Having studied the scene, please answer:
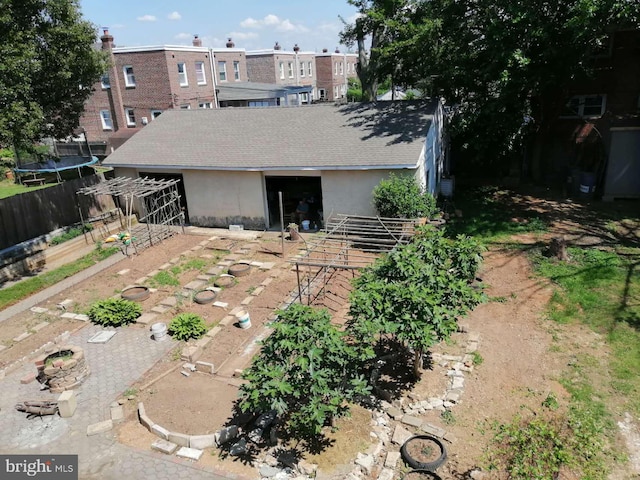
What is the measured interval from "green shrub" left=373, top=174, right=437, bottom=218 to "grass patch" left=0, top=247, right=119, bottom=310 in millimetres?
10699

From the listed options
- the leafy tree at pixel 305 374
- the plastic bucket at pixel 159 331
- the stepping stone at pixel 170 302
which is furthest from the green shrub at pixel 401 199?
the leafy tree at pixel 305 374

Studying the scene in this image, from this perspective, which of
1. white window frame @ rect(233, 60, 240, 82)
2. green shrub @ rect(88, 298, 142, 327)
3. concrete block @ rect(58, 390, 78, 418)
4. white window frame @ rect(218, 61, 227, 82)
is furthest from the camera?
white window frame @ rect(233, 60, 240, 82)

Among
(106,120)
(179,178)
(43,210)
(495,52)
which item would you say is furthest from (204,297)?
(106,120)

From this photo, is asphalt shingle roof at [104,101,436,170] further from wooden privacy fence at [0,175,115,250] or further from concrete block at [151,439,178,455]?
concrete block at [151,439,178,455]

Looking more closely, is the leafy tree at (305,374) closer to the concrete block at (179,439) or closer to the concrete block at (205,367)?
the concrete block at (179,439)

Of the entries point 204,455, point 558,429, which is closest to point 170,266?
point 204,455

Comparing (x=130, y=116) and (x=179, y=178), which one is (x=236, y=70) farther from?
(x=179, y=178)

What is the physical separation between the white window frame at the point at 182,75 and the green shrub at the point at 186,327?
30.7 m

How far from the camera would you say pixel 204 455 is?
788 cm

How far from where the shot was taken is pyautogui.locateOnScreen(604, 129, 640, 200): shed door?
19884 millimetres

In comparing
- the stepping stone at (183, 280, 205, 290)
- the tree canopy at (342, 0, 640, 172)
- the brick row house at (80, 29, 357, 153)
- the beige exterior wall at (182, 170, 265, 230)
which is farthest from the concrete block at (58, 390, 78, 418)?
the brick row house at (80, 29, 357, 153)

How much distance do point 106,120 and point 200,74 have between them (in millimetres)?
8943

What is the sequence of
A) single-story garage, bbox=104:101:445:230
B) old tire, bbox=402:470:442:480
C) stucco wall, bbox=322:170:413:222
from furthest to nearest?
single-story garage, bbox=104:101:445:230 < stucco wall, bbox=322:170:413:222 < old tire, bbox=402:470:442:480

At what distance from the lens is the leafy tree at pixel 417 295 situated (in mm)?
8047
